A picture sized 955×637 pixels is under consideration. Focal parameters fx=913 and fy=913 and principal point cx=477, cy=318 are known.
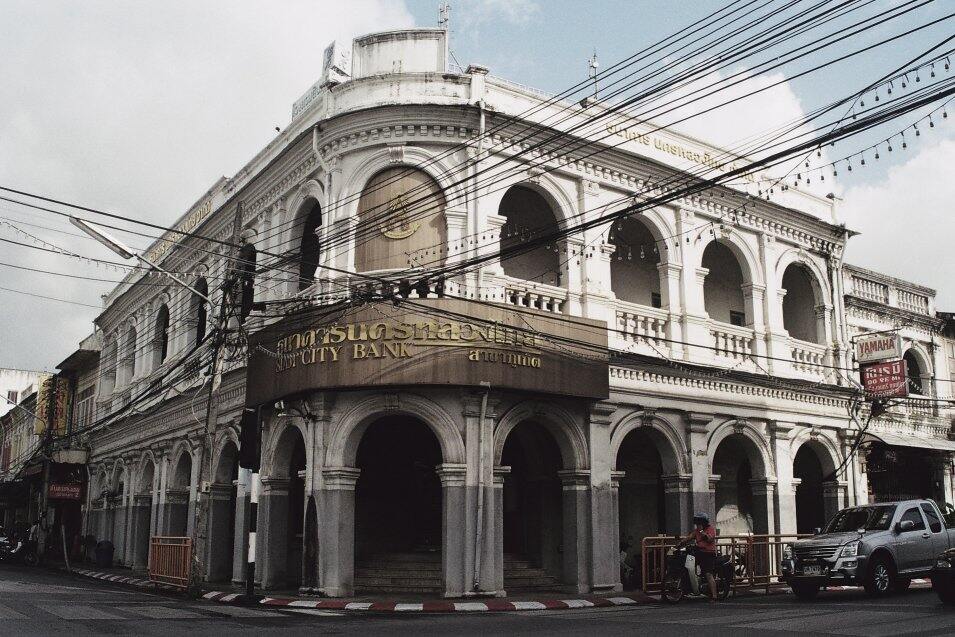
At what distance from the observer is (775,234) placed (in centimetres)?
2486

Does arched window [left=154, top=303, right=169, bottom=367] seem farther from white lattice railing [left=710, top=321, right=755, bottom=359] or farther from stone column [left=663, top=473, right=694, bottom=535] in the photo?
white lattice railing [left=710, top=321, right=755, bottom=359]

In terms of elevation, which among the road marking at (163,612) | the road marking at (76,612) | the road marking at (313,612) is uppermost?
the road marking at (76,612)

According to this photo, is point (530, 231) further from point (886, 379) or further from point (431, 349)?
point (886, 379)

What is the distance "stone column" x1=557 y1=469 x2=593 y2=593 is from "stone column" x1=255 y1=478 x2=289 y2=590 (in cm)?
620

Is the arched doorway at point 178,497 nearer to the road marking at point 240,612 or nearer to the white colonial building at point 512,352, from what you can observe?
the white colonial building at point 512,352

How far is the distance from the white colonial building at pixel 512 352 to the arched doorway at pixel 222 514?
0.07m

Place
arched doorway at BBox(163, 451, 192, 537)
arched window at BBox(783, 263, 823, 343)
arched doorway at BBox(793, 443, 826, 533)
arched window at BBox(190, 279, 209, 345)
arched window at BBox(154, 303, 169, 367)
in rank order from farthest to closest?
arched window at BBox(154, 303, 169, 367) < arched window at BBox(190, 279, 209, 345) < arched doorway at BBox(163, 451, 192, 537) < arched window at BBox(783, 263, 823, 343) < arched doorway at BBox(793, 443, 826, 533)

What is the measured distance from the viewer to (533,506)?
834 inches

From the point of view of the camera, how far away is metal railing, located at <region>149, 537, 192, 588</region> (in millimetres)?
19141

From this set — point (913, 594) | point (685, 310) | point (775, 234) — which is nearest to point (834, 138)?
point (913, 594)

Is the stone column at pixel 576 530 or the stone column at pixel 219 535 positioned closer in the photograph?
the stone column at pixel 576 530

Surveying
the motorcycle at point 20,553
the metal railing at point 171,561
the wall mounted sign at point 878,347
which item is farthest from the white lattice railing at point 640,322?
the motorcycle at point 20,553

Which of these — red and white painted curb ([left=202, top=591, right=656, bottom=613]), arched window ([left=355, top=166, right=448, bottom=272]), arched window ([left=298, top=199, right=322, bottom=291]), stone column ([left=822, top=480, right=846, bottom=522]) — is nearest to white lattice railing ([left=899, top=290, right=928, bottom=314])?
stone column ([left=822, top=480, right=846, bottom=522])

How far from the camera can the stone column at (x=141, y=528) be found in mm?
29703
